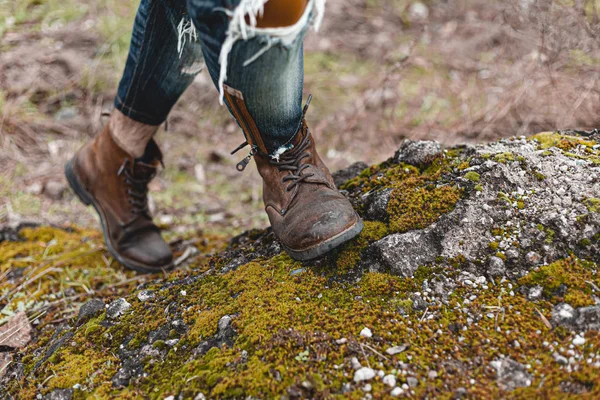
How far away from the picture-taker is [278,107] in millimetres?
1480

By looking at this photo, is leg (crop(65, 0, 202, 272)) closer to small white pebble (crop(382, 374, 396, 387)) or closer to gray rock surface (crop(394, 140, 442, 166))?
gray rock surface (crop(394, 140, 442, 166))

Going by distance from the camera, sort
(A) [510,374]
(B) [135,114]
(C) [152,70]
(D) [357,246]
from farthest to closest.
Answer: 1. (B) [135,114]
2. (C) [152,70]
3. (D) [357,246]
4. (A) [510,374]

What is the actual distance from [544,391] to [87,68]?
14.9 feet

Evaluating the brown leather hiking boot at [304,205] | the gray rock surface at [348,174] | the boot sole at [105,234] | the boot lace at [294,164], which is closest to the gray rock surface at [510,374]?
the brown leather hiking boot at [304,205]

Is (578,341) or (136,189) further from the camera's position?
(136,189)

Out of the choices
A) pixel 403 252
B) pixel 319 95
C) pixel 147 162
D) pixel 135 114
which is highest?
pixel 135 114

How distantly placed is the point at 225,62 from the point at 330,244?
27.7 inches

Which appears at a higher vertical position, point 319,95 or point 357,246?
point 357,246

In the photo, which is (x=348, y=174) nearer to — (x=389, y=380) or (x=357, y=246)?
(x=357, y=246)

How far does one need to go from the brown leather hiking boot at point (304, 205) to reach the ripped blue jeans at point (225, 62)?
0.31 feet

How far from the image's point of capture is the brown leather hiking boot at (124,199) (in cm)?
228

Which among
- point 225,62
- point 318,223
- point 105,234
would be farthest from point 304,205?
point 105,234

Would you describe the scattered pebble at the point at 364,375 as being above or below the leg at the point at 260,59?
below

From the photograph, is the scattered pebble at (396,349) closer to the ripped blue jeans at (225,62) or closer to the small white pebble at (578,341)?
the small white pebble at (578,341)
